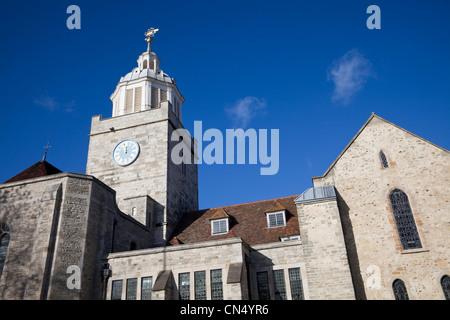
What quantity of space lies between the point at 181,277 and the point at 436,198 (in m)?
14.9

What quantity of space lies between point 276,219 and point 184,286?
8505mm

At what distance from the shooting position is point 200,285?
20500 millimetres

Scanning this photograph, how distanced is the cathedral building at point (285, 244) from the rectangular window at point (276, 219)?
43 centimetres

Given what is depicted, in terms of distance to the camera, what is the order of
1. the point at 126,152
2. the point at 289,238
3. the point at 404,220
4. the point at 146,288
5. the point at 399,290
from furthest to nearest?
the point at 126,152, the point at 289,238, the point at 146,288, the point at 404,220, the point at 399,290

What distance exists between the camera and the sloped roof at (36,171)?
26703mm

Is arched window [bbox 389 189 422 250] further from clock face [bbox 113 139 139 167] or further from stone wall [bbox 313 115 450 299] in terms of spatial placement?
clock face [bbox 113 139 139 167]

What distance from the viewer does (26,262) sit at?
67.6 feet

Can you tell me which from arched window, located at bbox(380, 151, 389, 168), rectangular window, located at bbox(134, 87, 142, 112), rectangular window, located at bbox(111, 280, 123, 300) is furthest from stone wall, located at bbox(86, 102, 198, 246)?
arched window, located at bbox(380, 151, 389, 168)

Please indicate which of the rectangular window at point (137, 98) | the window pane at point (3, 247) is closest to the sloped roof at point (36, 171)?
the window pane at point (3, 247)

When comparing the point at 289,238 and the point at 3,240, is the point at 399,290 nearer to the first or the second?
the point at 289,238

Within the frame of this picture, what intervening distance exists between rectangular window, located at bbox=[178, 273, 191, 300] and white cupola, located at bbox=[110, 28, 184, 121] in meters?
16.9

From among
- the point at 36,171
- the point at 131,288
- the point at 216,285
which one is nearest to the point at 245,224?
the point at 216,285

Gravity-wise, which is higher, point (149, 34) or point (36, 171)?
point (149, 34)

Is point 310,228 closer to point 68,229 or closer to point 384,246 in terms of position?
point 384,246
